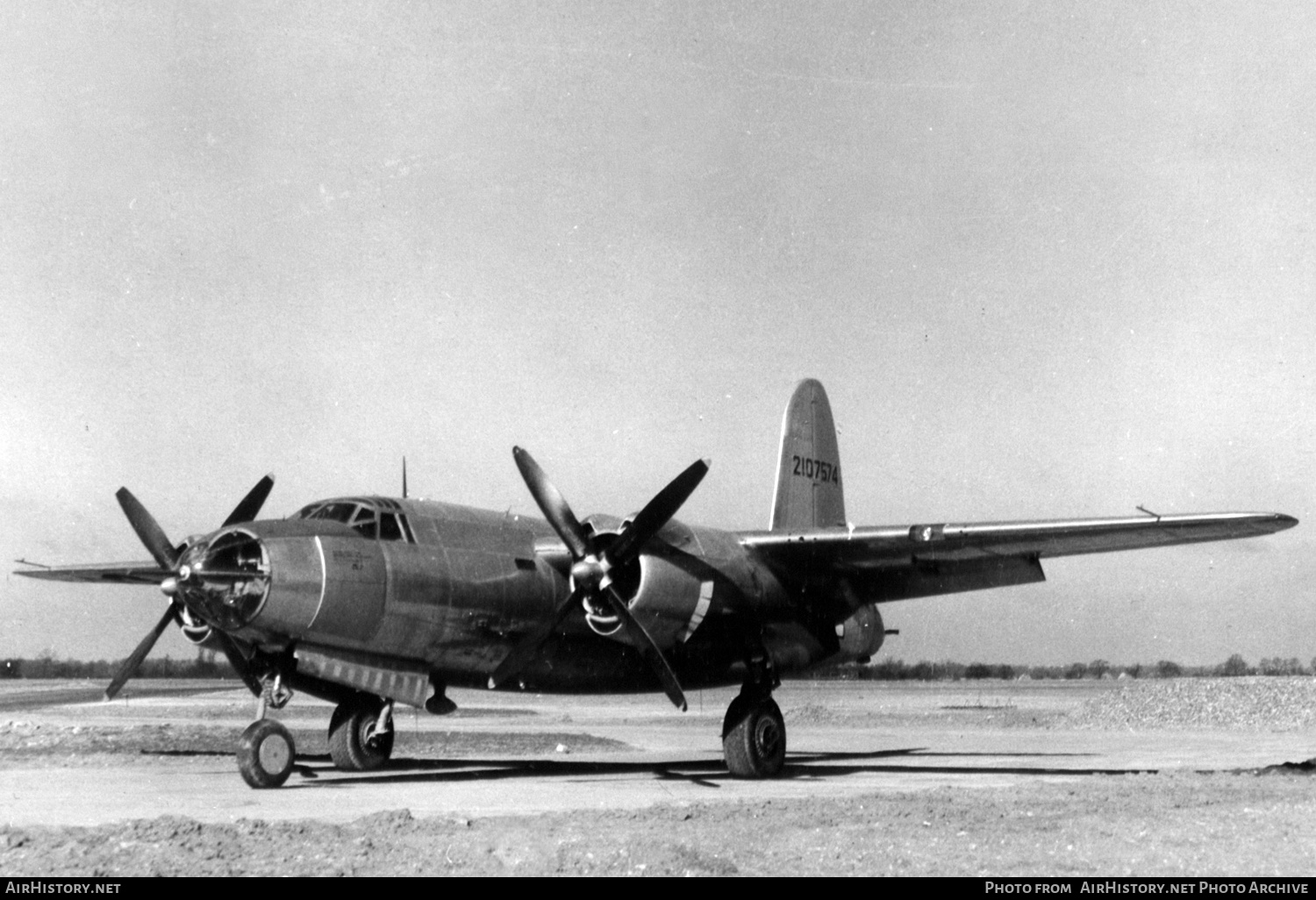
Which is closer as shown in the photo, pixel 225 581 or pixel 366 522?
pixel 225 581

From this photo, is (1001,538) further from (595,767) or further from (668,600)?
(595,767)

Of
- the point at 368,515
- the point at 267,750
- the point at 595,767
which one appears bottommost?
the point at 595,767

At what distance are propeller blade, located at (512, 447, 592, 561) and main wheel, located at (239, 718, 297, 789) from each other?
4199mm

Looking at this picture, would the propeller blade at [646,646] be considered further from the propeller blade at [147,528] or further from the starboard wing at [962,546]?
the propeller blade at [147,528]

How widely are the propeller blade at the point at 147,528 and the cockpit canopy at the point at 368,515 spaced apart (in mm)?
→ 2959

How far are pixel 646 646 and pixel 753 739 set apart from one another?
2.82 m

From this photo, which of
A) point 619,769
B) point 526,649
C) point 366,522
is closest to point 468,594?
point 526,649

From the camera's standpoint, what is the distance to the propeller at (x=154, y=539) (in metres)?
17.3

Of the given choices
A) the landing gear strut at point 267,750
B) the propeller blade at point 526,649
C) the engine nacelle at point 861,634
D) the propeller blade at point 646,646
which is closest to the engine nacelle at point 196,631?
the landing gear strut at point 267,750

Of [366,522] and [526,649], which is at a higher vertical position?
[366,522]

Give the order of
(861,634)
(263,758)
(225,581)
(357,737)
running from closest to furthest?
1. (225,581)
2. (263,758)
3. (357,737)
4. (861,634)

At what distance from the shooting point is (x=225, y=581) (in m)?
14.6

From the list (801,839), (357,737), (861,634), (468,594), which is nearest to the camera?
(801,839)
